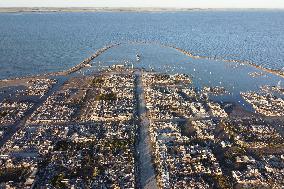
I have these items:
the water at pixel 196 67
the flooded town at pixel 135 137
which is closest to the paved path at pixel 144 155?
the flooded town at pixel 135 137

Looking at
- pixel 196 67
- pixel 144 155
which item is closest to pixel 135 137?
pixel 144 155

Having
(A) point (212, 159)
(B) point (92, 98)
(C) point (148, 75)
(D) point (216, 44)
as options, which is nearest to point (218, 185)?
(A) point (212, 159)

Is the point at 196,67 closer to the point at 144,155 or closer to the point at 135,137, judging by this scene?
the point at 135,137

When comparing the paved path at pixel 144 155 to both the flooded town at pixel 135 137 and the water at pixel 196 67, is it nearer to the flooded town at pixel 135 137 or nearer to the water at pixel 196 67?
the flooded town at pixel 135 137

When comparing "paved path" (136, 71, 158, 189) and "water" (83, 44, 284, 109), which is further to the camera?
"water" (83, 44, 284, 109)

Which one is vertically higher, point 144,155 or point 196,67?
point 144,155

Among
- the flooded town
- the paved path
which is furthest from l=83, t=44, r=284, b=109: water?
the paved path

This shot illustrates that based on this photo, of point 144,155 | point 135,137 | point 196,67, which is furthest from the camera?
point 196,67

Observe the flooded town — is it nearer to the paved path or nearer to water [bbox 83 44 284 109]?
the paved path
